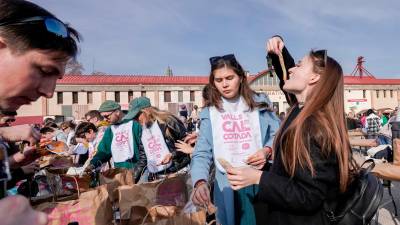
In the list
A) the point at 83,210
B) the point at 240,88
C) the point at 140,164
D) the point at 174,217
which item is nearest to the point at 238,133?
the point at 240,88

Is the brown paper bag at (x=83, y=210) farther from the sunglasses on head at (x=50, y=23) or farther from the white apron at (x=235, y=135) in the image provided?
the sunglasses on head at (x=50, y=23)

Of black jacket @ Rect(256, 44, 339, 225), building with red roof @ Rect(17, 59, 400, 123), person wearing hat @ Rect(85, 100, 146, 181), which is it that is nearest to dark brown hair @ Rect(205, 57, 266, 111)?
black jacket @ Rect(256, 44, 339, 225)

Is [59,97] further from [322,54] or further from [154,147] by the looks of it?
[322,54]

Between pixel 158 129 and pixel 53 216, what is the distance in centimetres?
191

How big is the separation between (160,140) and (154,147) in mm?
112

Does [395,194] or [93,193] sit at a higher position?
[93,193]

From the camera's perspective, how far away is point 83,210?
106 inches

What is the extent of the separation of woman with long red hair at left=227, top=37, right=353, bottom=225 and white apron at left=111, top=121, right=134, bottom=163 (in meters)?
2.79

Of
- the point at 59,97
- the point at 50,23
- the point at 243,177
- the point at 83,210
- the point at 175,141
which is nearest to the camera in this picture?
the point at 50,23

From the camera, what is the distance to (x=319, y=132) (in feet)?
5.65

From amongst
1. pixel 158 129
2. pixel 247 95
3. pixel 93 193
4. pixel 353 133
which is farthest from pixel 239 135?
pixel 353 133

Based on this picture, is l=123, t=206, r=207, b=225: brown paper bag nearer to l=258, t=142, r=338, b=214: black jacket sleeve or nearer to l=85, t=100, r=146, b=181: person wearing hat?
l=258, t=142, r=338, b=214: black jacket sleeve

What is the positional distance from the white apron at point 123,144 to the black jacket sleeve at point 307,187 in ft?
9.69

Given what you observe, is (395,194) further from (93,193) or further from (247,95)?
(93,193)
